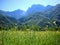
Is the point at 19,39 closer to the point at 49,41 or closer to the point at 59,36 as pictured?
the point at 49,41

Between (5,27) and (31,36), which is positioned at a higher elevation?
(5,27)

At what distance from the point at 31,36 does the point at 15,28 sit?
21.9 inches

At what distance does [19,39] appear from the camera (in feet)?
14.0

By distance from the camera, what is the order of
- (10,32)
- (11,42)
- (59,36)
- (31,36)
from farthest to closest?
1. (59,36)
2. (10,32)
3. (31,36)
4. (11,42)

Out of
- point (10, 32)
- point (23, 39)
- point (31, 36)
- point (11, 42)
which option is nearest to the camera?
point (11, 42)

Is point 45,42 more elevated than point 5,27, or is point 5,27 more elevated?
point 5,27

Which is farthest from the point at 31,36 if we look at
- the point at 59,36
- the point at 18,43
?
the point at 59,36

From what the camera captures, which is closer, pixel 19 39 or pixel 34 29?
pixel 19 39

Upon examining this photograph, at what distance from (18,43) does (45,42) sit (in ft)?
3.01

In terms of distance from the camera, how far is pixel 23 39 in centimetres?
428

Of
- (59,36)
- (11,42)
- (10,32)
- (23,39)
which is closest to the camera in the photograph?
(11,42)

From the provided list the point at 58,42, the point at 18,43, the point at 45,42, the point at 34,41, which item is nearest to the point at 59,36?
the point at 58,42

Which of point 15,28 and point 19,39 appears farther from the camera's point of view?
point 15,28

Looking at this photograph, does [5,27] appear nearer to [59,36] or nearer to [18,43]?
[18,43]
